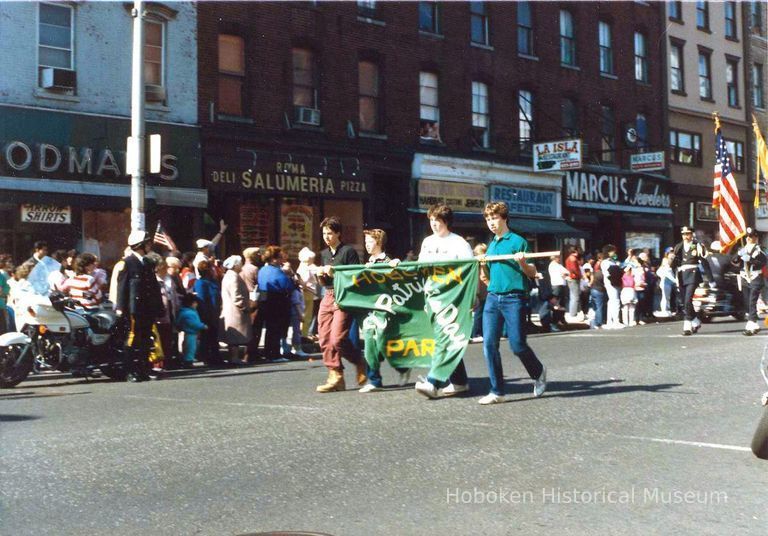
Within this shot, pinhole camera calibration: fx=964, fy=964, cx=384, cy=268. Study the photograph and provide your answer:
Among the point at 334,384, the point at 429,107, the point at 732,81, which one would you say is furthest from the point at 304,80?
the point at 732,81

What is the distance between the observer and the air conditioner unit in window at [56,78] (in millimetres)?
19953

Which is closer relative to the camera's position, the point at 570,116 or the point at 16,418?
the point at 16,418

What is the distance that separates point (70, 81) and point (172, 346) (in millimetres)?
8560

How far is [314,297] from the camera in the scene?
1753 cm

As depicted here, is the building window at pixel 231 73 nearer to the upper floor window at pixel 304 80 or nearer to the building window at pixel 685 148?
the upper floor window at pixel 304 80

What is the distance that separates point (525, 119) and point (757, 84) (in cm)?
1738

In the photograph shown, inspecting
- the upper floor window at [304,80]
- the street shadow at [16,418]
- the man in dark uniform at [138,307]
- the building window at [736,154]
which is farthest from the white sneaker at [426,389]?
the building window at [736,154]

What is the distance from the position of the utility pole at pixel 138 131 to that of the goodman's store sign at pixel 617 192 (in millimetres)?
20052

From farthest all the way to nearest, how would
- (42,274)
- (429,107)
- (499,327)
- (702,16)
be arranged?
(702,16)
(429,107)
(42,274)
(499,327)

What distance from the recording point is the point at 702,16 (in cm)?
4131

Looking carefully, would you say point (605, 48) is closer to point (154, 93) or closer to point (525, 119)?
point (525, 119)

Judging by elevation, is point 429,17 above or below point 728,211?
above

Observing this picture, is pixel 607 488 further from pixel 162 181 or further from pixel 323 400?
pixel 162 181

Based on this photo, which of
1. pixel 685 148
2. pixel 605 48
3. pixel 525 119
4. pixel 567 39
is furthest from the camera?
pixel 685 148
